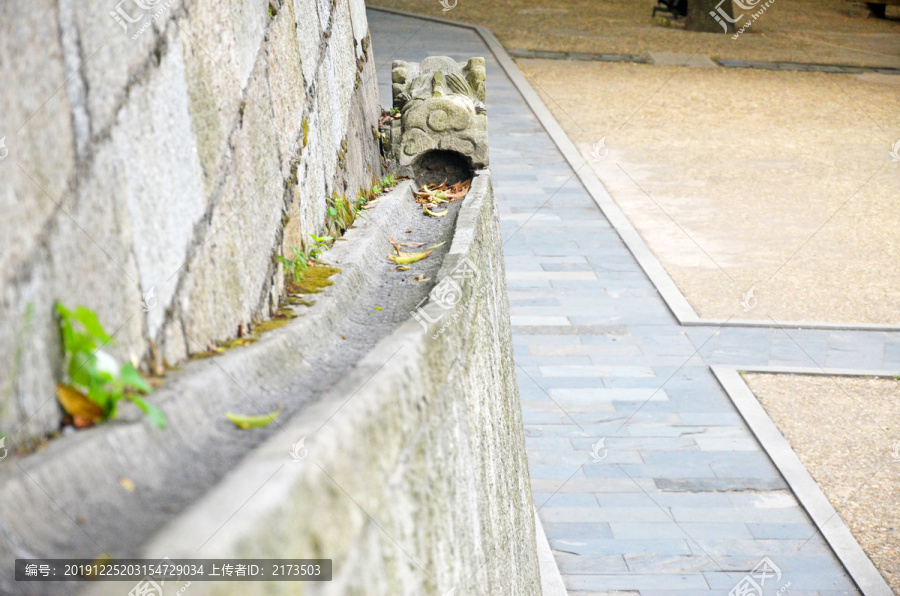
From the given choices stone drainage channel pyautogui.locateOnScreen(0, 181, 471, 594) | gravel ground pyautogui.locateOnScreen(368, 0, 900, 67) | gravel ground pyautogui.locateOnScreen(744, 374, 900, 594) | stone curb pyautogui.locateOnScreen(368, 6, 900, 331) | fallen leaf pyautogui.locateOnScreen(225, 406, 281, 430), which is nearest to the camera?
stone drainage channel pyautogui.locateOnScreen(0, 181, 471, 594)

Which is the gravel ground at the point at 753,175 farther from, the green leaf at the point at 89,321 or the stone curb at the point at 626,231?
the green leaf at the point at 89,321

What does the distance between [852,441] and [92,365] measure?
450 cm

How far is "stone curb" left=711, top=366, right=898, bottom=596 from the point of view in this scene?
3547 millimetres

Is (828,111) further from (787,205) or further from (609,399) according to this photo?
(609,399)

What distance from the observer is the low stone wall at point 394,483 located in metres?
0.87

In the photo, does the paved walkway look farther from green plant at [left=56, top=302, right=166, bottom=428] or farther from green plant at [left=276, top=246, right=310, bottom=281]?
green plant at [left=56, top=302, right=166, bottom=428]

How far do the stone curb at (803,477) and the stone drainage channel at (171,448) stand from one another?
2.85 metres

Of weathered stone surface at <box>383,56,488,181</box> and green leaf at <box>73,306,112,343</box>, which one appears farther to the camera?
weathered stone surface at <box>383,56,488,181</box>

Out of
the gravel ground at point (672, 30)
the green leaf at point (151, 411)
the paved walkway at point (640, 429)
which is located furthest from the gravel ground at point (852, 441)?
the gravel ground at point (672, 30)

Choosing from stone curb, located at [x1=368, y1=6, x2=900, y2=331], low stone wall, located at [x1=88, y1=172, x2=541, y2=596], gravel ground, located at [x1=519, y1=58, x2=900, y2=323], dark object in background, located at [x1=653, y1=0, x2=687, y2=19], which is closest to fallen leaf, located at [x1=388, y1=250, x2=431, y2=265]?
low stone wall, located at [x1=88, y1=172, x2=541, y2=596]

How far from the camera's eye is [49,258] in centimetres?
96

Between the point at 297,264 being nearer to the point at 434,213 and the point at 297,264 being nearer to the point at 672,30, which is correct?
the point at 434,213

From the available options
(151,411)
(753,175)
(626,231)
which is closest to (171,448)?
(151,411)

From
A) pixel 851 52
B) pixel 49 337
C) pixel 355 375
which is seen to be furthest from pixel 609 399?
pixel 851 52
